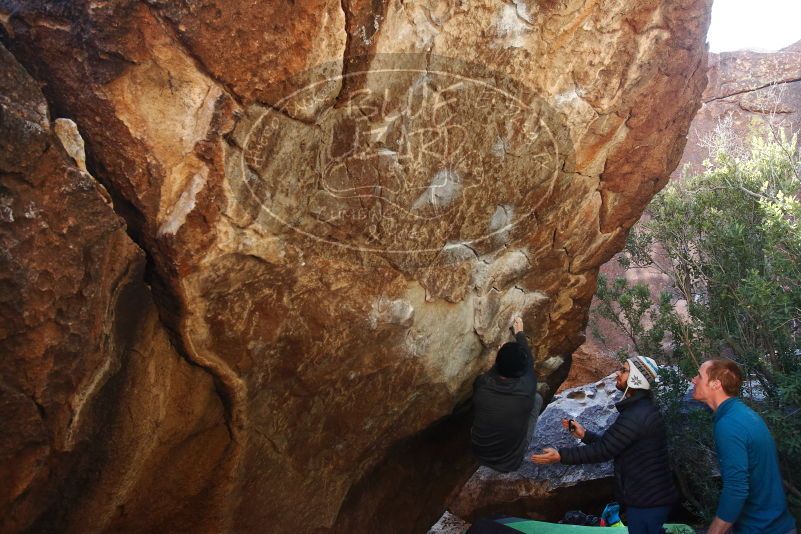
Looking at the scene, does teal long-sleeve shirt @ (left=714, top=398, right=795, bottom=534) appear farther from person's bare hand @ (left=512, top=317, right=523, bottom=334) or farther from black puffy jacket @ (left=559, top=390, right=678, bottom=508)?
person's bare hand @ (left=512, top=317, right=523, bottom=334)

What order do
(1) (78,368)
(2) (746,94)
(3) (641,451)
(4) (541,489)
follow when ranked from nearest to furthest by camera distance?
(1) (78,368) → (3) (641,451) → (4) (541,489) → (2) (746,94)

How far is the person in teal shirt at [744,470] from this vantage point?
3.14 m

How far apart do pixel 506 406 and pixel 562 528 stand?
115 centimetres

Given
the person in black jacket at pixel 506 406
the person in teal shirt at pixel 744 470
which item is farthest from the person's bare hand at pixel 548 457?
the person in teal shirt at pixel 744 470

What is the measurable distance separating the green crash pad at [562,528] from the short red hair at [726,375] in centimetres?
156

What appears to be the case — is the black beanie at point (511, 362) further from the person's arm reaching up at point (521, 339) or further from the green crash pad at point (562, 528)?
the green crash pad at point (562, 528)

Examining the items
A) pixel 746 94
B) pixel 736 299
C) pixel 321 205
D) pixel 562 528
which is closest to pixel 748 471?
pixel 562 528

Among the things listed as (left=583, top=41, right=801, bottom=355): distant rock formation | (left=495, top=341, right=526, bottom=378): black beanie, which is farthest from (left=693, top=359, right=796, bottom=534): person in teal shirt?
(left=583, top=41, right=801, bottom=355): distant rock formation

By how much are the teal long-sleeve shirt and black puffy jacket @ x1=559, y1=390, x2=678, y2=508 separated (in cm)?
77

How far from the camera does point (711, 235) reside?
595 cm

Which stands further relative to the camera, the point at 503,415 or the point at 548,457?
the point at 548,457

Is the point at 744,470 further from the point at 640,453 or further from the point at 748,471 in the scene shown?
the point at 640,453

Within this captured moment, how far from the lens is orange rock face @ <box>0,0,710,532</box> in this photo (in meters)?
2.77

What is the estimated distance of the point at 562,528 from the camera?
185 inches
